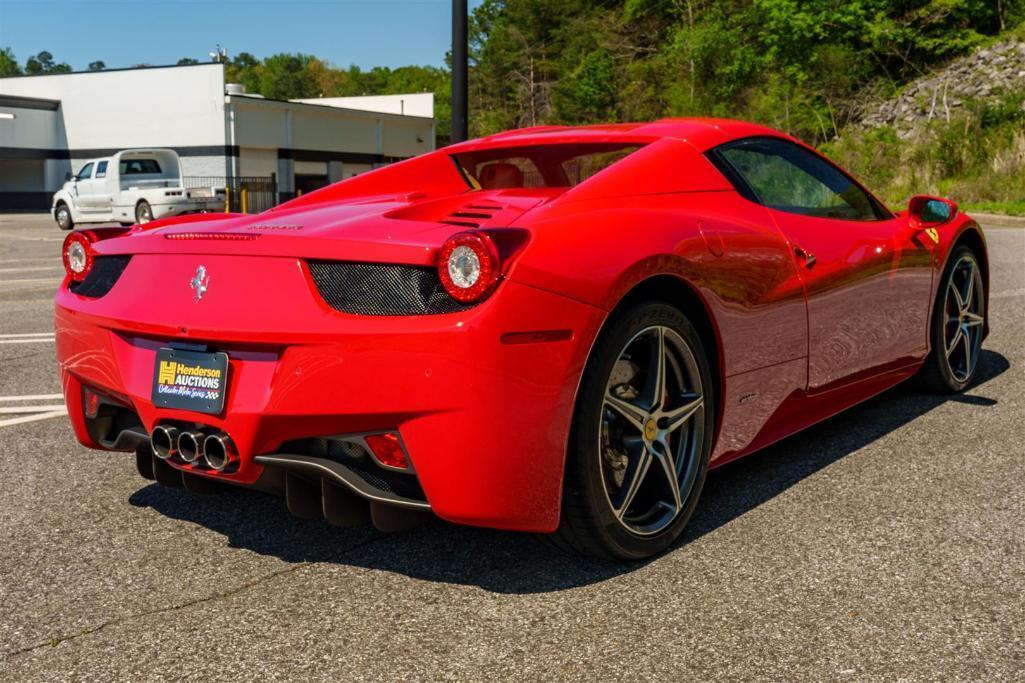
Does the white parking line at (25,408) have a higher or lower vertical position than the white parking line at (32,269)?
lower

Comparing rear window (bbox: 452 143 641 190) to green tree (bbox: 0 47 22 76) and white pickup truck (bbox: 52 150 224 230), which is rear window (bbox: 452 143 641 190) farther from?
green tree (bbox: 0 47 22 76)

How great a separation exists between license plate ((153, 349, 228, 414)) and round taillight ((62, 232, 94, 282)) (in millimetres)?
679

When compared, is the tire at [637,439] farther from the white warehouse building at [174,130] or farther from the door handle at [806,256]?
the white warehouse building at [174,130]

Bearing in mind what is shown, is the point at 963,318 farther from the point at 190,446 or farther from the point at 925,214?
the point at 190,446

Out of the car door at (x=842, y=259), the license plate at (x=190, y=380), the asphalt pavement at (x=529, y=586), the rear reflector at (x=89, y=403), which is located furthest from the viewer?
the car door at (x=842, y=259)

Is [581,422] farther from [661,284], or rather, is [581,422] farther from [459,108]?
[459,108]

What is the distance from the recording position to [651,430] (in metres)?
3.11

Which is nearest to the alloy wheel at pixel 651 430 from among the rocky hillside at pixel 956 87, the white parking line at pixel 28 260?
the white parking line at pixel 28 260

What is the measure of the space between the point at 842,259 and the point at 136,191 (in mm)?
24358

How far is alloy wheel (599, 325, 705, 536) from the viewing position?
3.04 meters

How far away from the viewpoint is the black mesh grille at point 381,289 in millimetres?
2652

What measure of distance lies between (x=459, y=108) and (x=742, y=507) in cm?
759

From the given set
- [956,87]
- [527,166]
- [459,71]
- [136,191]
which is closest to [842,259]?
[527,166]

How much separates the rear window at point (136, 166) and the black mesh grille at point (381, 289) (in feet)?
83.6
